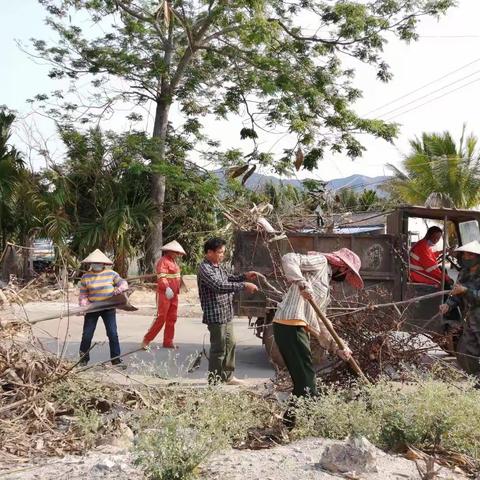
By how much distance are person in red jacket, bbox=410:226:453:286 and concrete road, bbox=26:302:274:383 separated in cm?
219

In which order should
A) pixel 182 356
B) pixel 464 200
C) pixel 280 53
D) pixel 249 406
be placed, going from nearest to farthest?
pixel 249 406 < pixel 182 356 < pixel 280 53 < pixel 464 200

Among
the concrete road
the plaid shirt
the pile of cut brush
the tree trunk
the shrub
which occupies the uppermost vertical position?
the tree trunk

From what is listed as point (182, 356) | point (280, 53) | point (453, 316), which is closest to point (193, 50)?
point (280, 53)

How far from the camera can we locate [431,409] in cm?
467

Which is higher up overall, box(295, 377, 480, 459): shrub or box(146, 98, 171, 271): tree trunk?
box(146, 98, 171, 271): tree trunk

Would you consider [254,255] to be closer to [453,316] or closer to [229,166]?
[453,316]

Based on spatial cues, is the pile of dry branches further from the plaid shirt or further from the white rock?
the white rock

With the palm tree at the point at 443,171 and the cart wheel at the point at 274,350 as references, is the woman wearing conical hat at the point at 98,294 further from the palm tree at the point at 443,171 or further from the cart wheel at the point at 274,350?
the palm tree at the point at 443,171

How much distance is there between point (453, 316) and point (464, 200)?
15006 millimetres

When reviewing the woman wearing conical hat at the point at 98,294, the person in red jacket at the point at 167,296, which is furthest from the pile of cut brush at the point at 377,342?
the person in red jacket at the point at 167,296

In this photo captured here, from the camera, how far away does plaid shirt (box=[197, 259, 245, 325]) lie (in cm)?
702

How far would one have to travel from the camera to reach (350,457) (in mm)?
4172

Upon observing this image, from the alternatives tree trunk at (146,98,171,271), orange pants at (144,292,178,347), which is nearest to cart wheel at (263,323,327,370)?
orange pants at (144,292,178,347)

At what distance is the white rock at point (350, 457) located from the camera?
13.6 feet
